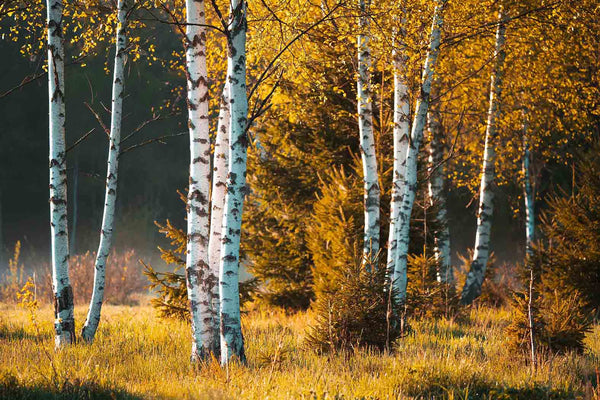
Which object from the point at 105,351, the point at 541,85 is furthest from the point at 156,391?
the point at 541,85

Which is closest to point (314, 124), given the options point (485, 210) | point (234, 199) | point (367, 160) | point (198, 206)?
point (367, 160)

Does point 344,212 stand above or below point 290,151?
below

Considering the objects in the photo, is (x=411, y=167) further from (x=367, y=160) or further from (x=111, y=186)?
(x=111, y=186)

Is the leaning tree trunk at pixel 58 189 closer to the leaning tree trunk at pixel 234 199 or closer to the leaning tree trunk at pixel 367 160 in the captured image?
the leaning tree trunk at pixel 234 199

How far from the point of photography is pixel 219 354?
22.4 ft

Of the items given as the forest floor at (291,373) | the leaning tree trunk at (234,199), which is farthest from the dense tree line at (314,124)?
the forest floor at (291,373)

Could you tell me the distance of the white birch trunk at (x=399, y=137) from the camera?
30.3 feet

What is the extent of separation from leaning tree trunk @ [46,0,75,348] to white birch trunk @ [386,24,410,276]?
4.60 metres

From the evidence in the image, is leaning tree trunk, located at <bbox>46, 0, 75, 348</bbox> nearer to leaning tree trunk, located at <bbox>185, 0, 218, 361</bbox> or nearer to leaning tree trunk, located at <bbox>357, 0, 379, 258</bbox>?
leaning tree trunk, located at <bbox>185, 0, 218, 361</bbox>

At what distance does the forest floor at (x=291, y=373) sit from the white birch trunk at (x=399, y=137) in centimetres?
165

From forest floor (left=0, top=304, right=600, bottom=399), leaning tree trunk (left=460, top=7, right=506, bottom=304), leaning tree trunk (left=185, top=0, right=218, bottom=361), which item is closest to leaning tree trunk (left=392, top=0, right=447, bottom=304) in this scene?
forest floor (left=0, top=304, right=600, bottom=399)

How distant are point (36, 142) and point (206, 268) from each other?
28.1m

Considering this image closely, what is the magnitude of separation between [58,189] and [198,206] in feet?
6.72

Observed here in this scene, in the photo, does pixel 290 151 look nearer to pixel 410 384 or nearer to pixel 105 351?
pixel 105 351
